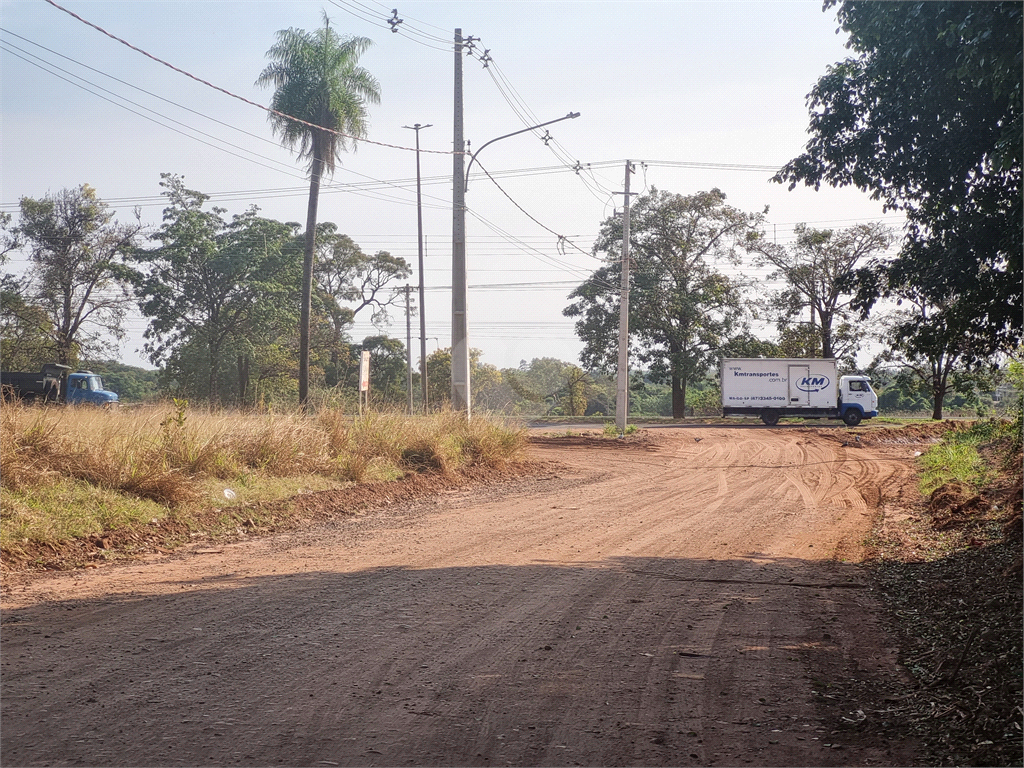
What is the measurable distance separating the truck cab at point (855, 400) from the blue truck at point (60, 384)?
31.8m

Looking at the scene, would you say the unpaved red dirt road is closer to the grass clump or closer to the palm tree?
the grass clump

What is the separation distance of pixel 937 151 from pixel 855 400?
3383cm

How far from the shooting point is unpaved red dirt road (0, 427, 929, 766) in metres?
3.85

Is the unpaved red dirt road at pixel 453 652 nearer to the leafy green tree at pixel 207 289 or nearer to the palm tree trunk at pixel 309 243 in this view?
the palm tree trunk at pixel 309 243

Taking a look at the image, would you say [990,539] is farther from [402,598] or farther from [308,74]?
[308,74]

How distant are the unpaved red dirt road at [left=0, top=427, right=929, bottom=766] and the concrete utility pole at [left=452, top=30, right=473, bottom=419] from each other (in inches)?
318

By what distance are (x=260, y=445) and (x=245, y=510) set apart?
7.17 ft

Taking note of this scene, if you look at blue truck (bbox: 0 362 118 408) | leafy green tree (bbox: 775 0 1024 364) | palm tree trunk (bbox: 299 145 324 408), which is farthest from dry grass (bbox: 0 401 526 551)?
blue truck (bbox: 0 362 118 408)

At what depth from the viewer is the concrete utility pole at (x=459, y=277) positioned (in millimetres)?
18031

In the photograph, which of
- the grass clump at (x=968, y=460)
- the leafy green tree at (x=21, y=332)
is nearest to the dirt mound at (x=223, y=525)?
the grass clump at (x=968, y=460)

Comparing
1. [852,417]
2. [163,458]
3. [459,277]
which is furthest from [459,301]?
[852,417]

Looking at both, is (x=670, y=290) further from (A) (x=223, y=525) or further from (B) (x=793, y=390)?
(A) (x=223, y=525)

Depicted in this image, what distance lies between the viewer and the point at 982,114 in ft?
22.8

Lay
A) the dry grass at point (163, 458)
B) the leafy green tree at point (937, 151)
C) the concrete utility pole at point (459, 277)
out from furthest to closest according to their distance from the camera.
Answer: the concrete utility pole at point (459, 277) → the dry grass at point (163, 458) → the leafy green tree at point (937, 151)
